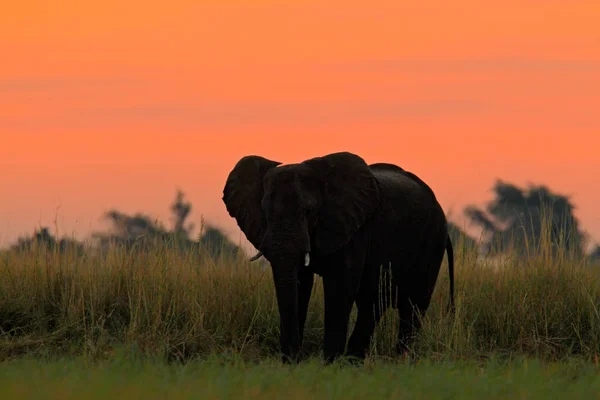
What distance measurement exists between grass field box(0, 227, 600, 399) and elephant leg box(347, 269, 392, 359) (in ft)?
0.69

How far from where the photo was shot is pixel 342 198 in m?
10.5

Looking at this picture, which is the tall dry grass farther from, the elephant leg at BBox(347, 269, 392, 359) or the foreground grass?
the foreground grass

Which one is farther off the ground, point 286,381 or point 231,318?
point 231,318

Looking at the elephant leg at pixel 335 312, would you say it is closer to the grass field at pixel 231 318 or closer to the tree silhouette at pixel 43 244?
the grass field at pixel 231 318

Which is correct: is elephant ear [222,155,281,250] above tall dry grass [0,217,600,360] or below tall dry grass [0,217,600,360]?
above

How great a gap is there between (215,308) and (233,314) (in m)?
0.19

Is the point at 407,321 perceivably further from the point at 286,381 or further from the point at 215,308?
the point at 286,381

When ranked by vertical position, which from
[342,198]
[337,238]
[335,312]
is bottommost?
[335,312]

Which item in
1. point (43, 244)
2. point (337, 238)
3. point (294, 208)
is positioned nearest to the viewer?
point (294, 208)

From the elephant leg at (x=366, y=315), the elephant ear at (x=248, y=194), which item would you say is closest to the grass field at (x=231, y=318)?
the elephant leg at (x=366, y=315)

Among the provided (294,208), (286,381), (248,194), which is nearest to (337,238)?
(294,208)

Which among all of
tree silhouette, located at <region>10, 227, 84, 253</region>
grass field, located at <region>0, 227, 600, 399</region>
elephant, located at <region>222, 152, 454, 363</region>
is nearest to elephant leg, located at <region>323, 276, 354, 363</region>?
elephant, located at <region>222, 152, 454, 363</region>

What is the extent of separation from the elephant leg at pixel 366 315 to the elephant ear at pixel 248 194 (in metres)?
1.32

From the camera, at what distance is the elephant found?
32.1ft
